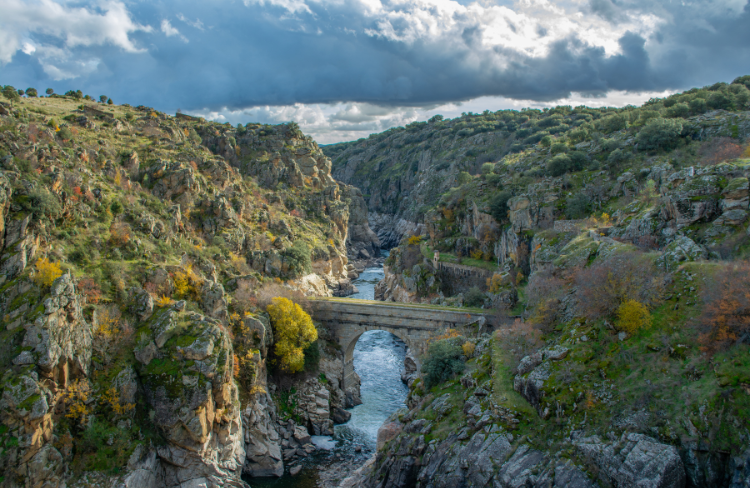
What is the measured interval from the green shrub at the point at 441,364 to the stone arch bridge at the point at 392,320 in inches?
316

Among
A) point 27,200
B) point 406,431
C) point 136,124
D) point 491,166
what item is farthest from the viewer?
point 491,166

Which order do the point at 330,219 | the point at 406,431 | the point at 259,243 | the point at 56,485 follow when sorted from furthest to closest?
the point at 330,219, the point at 259,243, the point at 406,431, the point at 56,485

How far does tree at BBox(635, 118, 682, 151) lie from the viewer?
47219mm

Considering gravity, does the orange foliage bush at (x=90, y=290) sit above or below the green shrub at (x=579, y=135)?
below

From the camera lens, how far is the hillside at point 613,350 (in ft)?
54.1

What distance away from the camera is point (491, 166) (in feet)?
233

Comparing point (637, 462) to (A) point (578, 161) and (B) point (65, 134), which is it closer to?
(A) point (578, 161)

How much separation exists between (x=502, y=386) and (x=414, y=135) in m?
165

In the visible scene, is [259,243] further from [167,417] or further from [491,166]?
[491,166]

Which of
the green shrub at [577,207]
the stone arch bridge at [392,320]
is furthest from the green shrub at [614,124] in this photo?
the stone arch bridge at [392,320]

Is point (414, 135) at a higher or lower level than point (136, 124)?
higher

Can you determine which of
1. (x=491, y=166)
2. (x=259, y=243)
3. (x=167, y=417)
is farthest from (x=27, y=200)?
(x=491, y=166)

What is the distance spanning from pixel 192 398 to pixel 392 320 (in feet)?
61.6

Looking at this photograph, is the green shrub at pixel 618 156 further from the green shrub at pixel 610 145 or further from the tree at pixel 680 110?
the tree at pixel 680 110
